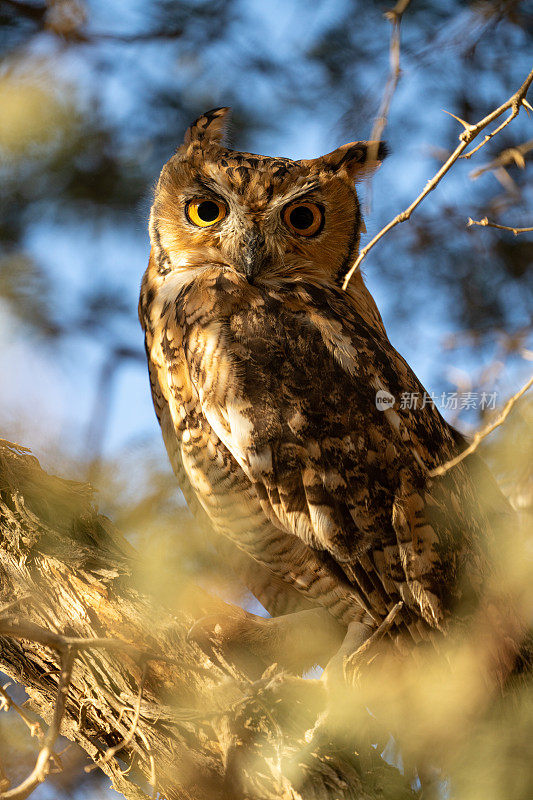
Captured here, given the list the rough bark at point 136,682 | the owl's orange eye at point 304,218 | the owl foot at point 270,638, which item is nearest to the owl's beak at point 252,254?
the owl's orange eye at point 304,218

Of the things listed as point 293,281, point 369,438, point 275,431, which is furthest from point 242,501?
point 293,281

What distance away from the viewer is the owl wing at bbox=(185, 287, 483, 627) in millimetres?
1374

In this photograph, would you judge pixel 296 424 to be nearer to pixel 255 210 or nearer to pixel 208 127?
pixel 255 210

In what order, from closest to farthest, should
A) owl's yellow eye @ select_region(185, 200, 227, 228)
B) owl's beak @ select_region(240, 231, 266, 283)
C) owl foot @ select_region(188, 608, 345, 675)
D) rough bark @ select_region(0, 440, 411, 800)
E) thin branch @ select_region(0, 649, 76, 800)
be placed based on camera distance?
1. thin branch @ select_region(0, 649, 76, 800)
2. rough bark @ select_region(0, 440, 411, 800)
3. owl foot @ select_region(188, 608, 345, 675)
4. owl's beak @ select_region(240, 231, 266, 283)
5. owl's yellow eye @ select_region(185, 200, 227, 228)

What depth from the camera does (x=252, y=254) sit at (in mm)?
1572

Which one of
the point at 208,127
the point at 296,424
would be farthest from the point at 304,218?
the point at 296,424

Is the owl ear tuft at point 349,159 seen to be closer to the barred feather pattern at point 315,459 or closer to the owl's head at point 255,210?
the owl's head at point 255,210

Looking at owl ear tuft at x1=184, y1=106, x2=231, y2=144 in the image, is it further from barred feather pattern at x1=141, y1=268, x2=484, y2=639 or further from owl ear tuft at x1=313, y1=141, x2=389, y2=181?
barred feather pattern at x1=141, y1=268, x2=484, y2=639

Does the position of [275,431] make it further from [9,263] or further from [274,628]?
[9,263]

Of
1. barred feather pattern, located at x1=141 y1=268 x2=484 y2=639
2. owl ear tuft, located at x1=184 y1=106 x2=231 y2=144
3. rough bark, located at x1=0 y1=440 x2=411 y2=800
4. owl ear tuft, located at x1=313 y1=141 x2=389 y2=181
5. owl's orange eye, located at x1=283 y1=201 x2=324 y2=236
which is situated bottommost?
rough bark, located at x1=0 y1=440 x2=411 y2=800

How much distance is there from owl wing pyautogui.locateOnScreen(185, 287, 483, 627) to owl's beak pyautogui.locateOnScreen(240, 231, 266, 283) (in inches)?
4.9

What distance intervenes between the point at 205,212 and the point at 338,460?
0.71 meters

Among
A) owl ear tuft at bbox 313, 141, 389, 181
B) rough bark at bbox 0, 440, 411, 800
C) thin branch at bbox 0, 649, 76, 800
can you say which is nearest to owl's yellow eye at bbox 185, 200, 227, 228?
owl ear tuft at bbox 313, 141, 389, 181

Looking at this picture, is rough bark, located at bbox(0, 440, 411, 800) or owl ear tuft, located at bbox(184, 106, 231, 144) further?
owl ear tuft, located at bbox(184, 106, 231, 144)
